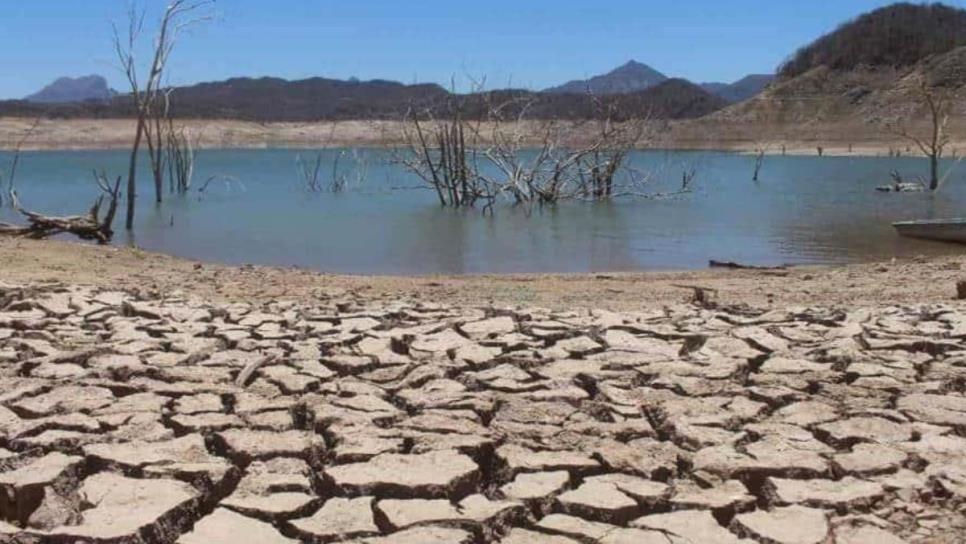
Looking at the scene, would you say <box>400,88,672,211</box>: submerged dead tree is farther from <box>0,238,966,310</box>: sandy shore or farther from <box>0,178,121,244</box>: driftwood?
<box>0,238,966,310</box>: sandy shore

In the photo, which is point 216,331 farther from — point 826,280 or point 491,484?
point 826,280

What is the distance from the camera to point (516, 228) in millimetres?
19969

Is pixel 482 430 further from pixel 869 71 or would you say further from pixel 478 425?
pixel 869 71

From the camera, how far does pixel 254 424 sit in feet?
14.2

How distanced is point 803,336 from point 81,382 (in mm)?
3838

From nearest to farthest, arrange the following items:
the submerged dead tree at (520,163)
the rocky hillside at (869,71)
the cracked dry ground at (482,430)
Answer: the cracked dry ground at (482,430) < the submerged dead tree at (520,163) < the rocky hillside at (869,71)

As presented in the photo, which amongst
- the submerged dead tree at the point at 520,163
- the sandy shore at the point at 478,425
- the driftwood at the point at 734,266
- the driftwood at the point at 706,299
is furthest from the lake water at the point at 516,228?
the sandy shore at the point at 478,425

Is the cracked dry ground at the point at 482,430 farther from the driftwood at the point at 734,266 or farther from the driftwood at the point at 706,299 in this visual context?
the driftwood at the point at 734,266

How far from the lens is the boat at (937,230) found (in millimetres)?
14992

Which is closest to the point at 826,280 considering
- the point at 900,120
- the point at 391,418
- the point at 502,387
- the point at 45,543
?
the point at 502,387

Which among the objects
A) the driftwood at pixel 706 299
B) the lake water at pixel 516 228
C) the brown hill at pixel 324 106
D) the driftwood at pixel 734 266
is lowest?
the lake water at pixel 516 228

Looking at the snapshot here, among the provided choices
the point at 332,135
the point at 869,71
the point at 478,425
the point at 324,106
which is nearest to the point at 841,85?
the point at 869,71

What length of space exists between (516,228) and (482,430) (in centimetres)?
1579

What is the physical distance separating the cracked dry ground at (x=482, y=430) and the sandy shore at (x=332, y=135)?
67331 mm
